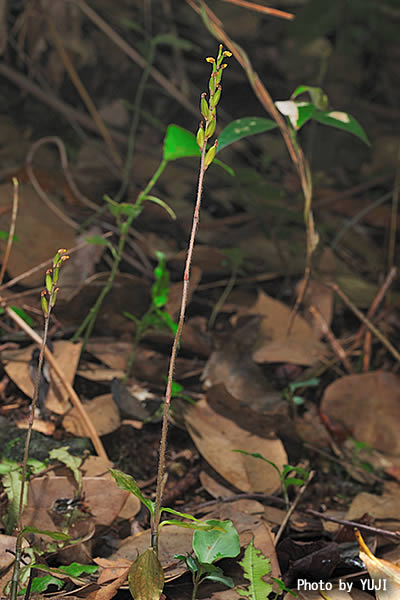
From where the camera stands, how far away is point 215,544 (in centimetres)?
88

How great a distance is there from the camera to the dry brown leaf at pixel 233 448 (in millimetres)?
1191

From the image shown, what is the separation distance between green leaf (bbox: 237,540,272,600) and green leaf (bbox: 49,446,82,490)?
320 mm

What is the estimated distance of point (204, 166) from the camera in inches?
31.1

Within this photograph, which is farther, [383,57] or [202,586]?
[383,57]

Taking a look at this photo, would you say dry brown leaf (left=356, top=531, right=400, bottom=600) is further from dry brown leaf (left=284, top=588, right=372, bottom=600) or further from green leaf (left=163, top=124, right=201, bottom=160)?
green leaf (left=163, top=124, right=201, bottom=160)

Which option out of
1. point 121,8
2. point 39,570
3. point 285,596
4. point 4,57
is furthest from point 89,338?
point 121,8

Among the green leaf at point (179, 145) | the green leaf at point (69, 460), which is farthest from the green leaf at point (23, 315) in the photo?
A: the green leaf at point (179, 145)

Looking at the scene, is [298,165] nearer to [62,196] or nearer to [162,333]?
[162,333]

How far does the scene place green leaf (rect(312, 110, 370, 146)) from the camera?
121 cm

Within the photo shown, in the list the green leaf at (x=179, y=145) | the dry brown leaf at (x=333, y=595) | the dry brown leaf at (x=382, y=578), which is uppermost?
the green leaf at (x=179, y=145)

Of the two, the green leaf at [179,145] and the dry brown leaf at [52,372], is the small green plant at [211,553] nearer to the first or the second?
the dry brown leaf at [52,372]

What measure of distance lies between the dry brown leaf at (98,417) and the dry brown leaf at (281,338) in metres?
0.43

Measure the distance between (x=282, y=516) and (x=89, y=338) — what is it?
0.64 meters

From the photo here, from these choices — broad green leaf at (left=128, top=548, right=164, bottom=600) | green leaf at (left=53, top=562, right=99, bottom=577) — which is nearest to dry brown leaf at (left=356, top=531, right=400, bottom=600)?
broad green leaf at (left=128, top=548, right=164, bottom=600)
